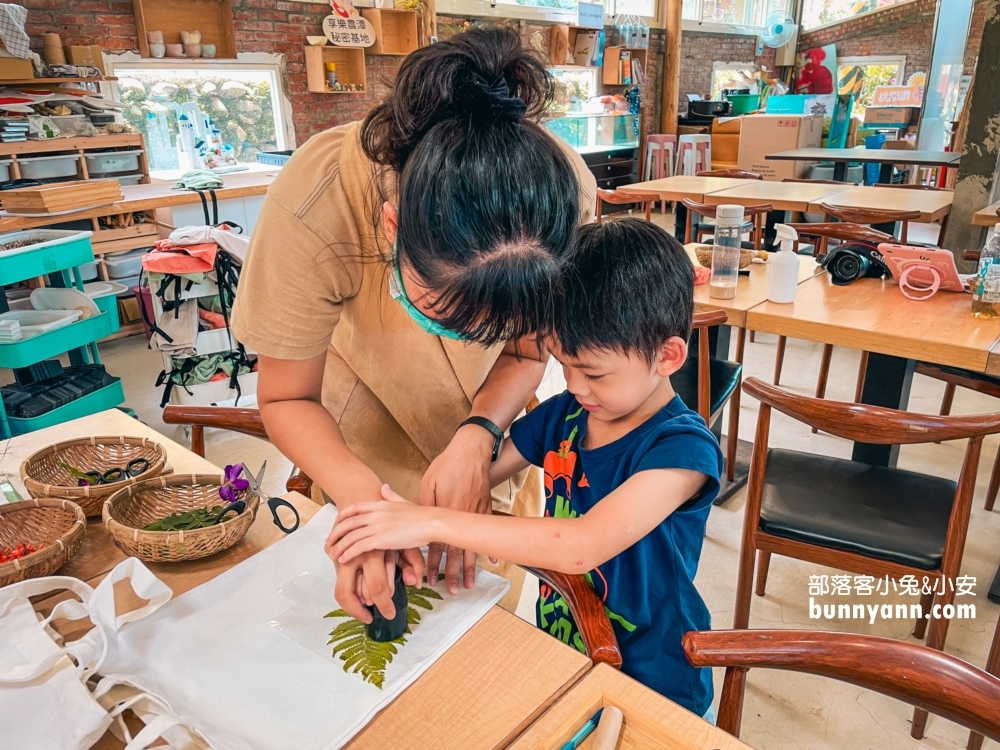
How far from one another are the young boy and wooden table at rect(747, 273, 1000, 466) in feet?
3.69

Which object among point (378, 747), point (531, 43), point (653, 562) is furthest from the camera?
point (653, 562)

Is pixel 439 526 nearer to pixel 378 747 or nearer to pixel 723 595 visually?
pixel 378 747

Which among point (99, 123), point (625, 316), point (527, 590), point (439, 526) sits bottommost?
point (527, 590)

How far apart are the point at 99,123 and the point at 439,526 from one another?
4.50m

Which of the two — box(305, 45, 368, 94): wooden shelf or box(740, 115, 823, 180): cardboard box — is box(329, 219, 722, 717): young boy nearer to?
box(305, 45, 368, 94): wooden shelf

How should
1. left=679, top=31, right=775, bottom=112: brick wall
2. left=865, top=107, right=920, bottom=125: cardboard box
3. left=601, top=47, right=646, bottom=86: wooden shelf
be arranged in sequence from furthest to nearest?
left=865, top=107, right=920, bottom=125: cardboard box, left=679, top=31, right=775, bottom=112: brick wall, left=601, top=47, right=646, bottom=86: wooden shelf

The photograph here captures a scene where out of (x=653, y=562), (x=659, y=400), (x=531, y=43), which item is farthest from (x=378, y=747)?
(x=531, y=43)

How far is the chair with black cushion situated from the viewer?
1998 millimetres

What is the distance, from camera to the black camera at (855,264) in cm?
240

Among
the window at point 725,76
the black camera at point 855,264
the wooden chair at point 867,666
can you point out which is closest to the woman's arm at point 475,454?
the wooden chair at point 867,666

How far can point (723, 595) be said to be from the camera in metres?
2.15

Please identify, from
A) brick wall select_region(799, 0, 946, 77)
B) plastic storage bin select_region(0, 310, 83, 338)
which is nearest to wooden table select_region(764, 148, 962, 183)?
plastic storage bin select_region(0, 310, 83, 338)

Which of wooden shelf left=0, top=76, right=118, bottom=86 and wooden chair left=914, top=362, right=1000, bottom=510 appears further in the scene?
wooden shelf left=0, top=76, right=118, bottom=86

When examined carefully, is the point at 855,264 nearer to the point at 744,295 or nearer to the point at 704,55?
the point at 744,295
